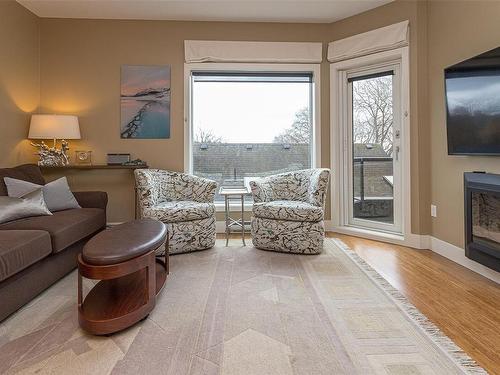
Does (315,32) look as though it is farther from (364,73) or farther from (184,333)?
(184,333)

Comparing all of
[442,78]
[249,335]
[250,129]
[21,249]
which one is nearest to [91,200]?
[21,249]

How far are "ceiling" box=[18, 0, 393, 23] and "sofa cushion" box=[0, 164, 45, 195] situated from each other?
1.91 m

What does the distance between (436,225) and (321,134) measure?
5.46ft

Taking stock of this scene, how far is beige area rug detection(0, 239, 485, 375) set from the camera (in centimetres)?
142

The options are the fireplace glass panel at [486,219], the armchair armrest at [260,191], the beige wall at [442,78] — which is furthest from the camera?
the armchair armrest at [260,191]

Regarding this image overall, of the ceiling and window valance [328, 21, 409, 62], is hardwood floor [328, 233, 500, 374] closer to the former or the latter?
window valance [328, 21, 409, 62]

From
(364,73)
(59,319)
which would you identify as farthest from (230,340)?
(364,73)

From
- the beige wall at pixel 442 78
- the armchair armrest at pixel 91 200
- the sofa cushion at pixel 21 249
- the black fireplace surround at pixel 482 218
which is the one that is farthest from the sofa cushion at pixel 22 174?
the beige wall at pixel 442 78

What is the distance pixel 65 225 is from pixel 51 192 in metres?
0.74

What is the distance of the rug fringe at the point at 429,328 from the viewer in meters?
1.42

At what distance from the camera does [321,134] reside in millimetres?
4051

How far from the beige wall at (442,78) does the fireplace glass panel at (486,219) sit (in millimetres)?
228

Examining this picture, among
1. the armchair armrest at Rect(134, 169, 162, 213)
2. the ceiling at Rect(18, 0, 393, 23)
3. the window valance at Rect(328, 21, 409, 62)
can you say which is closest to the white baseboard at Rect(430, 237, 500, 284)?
the window valance at Rect(328, 21, 409, 62)

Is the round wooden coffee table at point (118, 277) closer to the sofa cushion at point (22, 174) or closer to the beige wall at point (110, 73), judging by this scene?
the sofa cushion at point (22, 174)
